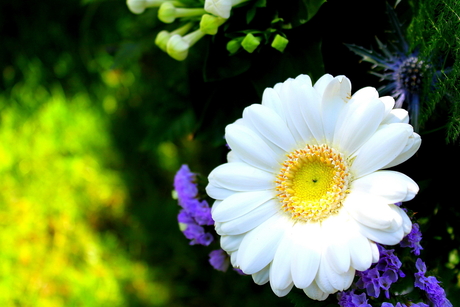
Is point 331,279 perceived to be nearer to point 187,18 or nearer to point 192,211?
point 192,211

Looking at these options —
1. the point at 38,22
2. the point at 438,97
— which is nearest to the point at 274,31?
the point at 438,97

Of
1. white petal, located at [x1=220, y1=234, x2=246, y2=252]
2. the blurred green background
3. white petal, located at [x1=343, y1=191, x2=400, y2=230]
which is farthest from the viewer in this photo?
the blurred green background

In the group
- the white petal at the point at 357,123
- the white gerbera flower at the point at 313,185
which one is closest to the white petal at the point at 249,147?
the white gerbera flower at the point at 313,185

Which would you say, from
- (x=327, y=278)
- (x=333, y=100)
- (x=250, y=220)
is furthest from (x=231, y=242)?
(x=333, y=100)

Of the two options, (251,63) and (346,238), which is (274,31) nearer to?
(251,63)

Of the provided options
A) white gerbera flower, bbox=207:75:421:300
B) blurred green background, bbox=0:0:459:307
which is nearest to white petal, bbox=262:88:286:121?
white gerbera flower, bbox=207:75:421:300

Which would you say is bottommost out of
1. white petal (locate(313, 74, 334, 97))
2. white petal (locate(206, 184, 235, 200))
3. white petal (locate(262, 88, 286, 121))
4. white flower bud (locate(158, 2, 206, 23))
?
white petal (locate(206, 184, 235, 200))

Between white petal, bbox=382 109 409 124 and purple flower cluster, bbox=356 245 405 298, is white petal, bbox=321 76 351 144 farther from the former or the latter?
purple flower cluster, bbox=356 245 405 298
